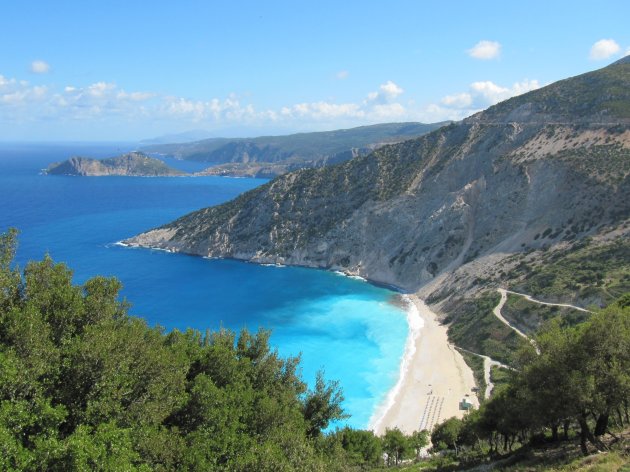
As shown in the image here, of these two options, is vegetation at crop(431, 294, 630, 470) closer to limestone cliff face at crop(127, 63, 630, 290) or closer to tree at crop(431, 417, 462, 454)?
tree at crop(431, 417, 462, 454)

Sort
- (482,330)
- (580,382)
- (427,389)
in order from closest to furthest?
(580,382), (427,389), (482,330)

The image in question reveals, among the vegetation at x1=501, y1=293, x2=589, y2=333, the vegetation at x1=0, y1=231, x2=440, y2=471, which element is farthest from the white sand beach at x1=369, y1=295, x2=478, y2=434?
the vegetation at x1=0, y1=231, x2=440, y2=471

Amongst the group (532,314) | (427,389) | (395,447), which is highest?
(532,314)

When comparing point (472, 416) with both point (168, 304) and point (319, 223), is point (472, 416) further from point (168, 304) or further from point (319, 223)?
point (319, 223)

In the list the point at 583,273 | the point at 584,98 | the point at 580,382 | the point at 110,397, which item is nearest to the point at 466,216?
the point at 583,273

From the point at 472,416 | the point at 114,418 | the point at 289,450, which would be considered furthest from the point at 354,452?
the point at 114,418

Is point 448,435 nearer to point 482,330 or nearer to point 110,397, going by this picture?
point 110,397
